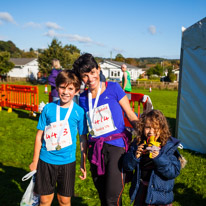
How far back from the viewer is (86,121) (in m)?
2.47

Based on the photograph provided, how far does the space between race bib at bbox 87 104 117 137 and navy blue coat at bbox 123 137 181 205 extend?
0.29m

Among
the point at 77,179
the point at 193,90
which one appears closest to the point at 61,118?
the point at 77,179

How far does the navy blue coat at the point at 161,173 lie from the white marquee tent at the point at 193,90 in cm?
338

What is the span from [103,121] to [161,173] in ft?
2.36

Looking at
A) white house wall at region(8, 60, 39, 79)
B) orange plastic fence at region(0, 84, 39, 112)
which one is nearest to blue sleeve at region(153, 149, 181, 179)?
orange plastic fence at region(0, 84, 39, 112)

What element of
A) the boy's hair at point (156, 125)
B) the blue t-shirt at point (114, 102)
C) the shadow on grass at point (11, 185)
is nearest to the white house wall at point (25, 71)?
the shadow on grass at point (11, 185)

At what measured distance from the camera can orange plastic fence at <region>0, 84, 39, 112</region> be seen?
32.9 feet

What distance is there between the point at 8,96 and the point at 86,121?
9992 millimetres

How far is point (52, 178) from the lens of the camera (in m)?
2.37

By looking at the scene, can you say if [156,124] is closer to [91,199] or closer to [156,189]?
[156,189]

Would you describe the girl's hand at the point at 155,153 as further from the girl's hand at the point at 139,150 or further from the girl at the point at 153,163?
the girl's hand at the point at 139,150

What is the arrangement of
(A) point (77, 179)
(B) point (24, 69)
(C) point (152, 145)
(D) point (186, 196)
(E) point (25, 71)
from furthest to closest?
(E) point (25, 71), (B) point (24, 69), (A) point (77, 179), (D) point (186, 196), (C) point (152, 145)

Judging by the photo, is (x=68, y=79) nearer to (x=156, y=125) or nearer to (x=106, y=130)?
(x=106, y=130)

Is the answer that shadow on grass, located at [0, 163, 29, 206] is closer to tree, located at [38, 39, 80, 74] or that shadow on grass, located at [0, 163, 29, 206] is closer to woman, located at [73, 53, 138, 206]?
woman, located at [73, 53, 138, 206]
